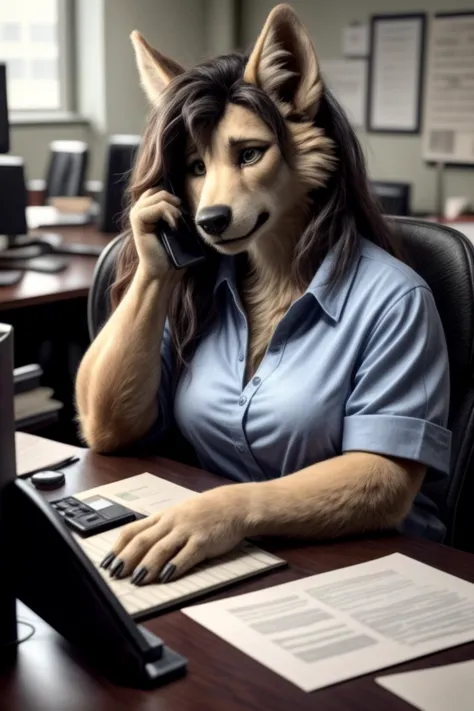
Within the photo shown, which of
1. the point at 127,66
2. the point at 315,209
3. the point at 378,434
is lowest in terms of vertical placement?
the point at 378,434

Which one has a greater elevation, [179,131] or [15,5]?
[15,5]

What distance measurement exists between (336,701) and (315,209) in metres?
0.71

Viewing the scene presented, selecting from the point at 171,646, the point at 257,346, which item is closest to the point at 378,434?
the point at 257,346

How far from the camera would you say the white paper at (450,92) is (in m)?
4.05

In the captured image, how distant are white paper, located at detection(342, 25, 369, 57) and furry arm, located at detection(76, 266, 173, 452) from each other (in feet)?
10.9

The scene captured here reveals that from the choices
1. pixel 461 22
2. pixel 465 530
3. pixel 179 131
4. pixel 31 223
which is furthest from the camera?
pixel 461 22

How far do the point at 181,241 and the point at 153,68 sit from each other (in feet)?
0.79

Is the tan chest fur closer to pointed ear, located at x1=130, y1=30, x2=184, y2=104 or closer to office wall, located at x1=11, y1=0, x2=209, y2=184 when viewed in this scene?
pointed ear, located at x1=130, y1=30, x2=184, y2=104

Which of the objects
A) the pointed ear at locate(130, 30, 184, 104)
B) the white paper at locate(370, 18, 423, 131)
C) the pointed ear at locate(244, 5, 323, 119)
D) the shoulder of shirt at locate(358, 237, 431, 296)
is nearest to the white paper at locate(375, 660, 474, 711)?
the shoulder of shirt at locate(358, 237, 431, 296)

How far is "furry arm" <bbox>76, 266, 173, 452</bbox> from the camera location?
4.49ft

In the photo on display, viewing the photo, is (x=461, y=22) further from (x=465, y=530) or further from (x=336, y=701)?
(x=336, y=701)

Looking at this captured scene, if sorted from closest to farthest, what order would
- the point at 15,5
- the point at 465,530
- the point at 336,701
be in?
1. the point at 336,701
2. the point at 465,530
3. the point at 15,5

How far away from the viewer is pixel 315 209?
131 centimetres

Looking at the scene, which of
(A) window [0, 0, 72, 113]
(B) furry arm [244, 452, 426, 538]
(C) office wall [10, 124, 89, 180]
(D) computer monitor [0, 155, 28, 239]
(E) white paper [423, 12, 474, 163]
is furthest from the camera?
(A) window [0, 0, 72, 113]
